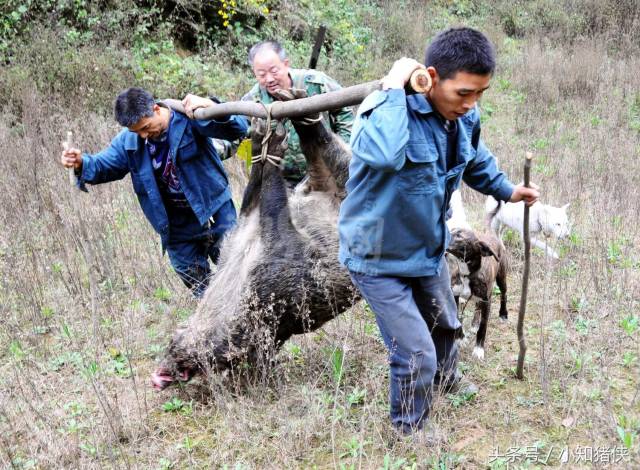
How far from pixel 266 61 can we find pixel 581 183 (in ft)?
14.0

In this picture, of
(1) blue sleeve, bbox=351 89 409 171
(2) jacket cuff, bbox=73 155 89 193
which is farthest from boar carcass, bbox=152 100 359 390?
(2) jacket cuff, bbox=73 155 89 193

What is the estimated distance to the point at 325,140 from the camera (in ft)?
11.0

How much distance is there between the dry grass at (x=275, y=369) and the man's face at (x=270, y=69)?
69.3 inches

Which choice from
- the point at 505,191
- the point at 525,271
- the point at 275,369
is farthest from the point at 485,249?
the point at 275,369

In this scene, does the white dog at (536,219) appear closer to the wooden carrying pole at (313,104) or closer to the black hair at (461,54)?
the wooden carrying pole at (313,104)

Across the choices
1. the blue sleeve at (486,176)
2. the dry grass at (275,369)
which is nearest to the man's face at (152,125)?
the dry grass at (275,369)

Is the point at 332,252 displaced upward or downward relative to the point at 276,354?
upward

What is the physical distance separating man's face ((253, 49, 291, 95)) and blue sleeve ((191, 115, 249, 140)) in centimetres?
34

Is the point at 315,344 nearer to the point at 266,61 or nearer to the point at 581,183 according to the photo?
the point at 266,61

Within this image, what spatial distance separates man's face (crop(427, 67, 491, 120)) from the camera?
2.29m

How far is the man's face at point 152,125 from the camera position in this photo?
374 centimetres

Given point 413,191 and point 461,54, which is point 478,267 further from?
point 461,54

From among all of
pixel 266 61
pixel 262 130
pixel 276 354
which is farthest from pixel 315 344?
pixel 266 61

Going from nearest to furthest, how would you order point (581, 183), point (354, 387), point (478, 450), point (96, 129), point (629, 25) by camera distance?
1. point (478, 450)
2. point (354, 387)
3. point (581, 183)
4. point (96, 129)
5. point (629, 25)
